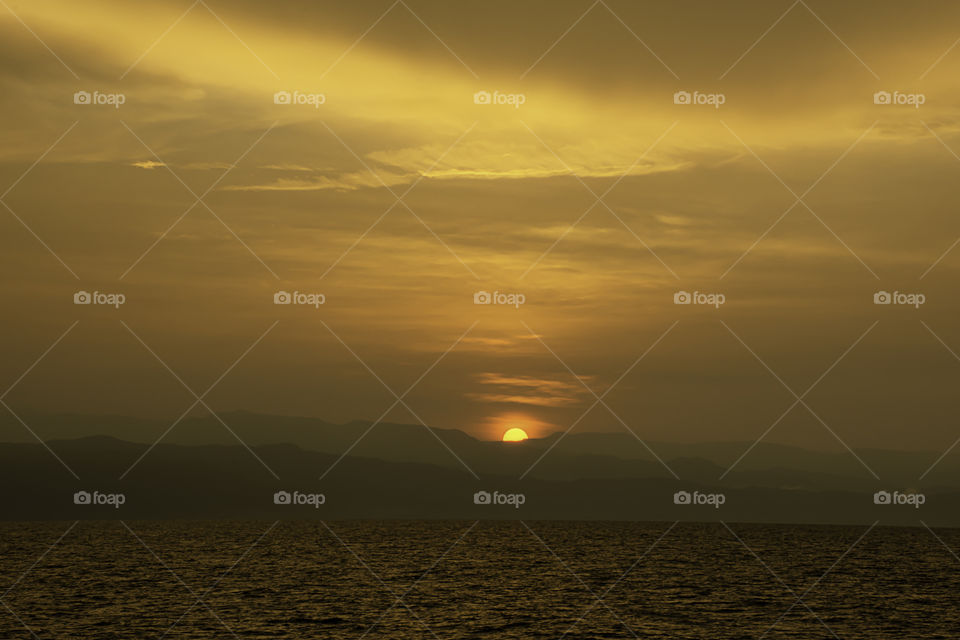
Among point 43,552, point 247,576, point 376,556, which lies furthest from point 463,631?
point 43,552

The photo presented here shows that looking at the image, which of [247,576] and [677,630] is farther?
[247,576]

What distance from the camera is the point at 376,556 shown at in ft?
595

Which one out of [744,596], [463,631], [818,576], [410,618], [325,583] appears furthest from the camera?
[818,576]

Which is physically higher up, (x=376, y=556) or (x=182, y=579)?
(x=376, y=556)

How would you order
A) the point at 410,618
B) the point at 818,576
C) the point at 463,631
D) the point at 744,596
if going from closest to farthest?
the point at 463,631 < the point at 410,618 < the point at 744,596 < the point at 818,576

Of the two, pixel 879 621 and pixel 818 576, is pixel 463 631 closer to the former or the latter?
pixel 879 621

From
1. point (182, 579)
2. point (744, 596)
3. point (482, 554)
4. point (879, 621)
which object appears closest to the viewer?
point (879, 621)

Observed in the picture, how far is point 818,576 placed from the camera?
143 m

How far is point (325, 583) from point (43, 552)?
103 metres

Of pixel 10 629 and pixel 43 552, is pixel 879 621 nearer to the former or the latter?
pixel 10 629

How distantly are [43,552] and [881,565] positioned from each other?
550 ft

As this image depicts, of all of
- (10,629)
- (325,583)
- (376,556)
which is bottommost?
(10,629)

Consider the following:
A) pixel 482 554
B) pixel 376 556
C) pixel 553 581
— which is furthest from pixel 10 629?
pixel 482 554

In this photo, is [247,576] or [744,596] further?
[247,576]
